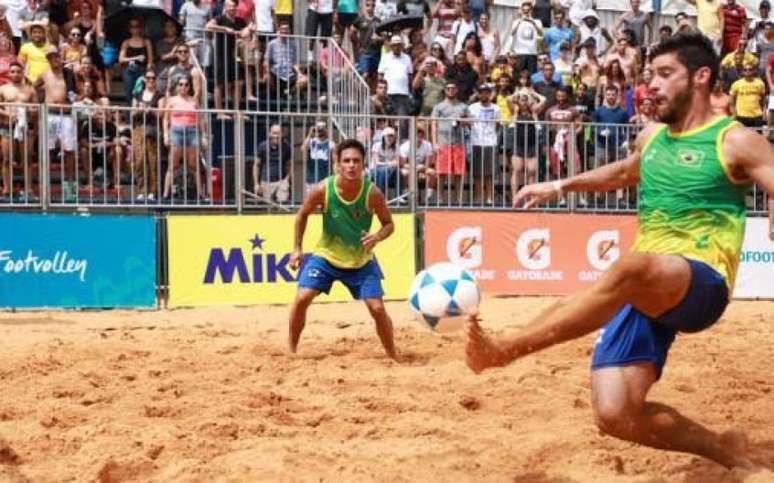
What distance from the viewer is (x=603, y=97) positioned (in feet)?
62.8

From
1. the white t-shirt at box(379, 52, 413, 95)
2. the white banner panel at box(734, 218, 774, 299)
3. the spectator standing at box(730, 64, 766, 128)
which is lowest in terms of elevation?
the white banner panel at box(734, 218, 774, 299)

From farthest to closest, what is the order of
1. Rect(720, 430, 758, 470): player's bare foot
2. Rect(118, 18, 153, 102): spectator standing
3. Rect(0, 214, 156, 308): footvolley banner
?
Rect(118, 18, 153, 102): spectator standing, Rect(0, 214, 156, 308): footvolley banner, Rect(720, 430, 758, 470): player's bare foot

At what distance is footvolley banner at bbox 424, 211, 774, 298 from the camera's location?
16609 mm

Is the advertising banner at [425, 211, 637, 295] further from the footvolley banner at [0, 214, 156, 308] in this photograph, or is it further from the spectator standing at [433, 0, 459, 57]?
the spectator standing at [433, 0, 459, 57]

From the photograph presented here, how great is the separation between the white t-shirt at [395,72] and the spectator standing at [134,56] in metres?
3.44

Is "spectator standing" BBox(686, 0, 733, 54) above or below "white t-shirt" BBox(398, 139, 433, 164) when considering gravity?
above

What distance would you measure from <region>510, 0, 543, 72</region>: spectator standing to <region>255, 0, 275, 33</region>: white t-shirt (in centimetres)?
399

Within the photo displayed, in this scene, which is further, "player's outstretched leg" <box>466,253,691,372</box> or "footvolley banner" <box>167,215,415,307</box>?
"footvolley banner" <box>167,215,415,307</box>

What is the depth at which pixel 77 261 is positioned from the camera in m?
14.8

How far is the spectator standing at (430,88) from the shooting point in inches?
724

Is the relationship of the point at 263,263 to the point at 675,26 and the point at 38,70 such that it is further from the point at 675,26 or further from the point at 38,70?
the point at 675,26

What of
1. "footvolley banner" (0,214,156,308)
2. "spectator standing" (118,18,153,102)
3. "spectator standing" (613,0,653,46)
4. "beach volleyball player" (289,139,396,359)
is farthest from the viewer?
"spectator standing" (613,0,653,46)

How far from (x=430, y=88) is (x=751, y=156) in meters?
13.0

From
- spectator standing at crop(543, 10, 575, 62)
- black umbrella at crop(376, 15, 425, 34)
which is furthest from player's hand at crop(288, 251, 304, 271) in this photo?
spectator standing at crop(543, 10, 575, 62)
